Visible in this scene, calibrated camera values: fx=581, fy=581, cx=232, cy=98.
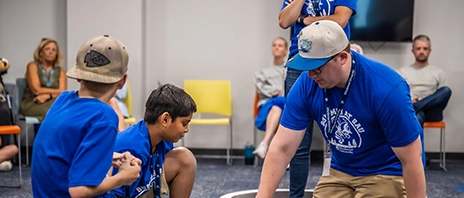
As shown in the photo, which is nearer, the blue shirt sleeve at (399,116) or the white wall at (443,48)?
the blue shirt sleeve at (399,116)

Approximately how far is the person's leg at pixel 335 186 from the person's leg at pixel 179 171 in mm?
579

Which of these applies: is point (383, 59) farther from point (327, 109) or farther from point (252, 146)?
point (327, 109)

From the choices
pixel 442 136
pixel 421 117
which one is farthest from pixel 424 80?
pixel 442 136

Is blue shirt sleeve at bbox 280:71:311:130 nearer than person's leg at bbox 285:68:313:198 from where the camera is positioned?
Yes

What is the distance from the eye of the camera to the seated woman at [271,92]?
16.9ft

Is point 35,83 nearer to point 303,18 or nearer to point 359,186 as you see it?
point 303,18

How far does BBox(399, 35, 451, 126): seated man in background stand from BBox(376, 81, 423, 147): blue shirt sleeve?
3354 mm

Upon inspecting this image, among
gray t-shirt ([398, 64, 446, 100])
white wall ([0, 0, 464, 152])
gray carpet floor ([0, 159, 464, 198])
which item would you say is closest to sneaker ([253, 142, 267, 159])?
gray carpet floor ([0, 159, 464, 198])

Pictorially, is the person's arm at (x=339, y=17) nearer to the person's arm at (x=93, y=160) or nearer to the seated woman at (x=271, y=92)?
the person's arm at (x=93, y=160)

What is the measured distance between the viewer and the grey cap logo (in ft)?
5.61

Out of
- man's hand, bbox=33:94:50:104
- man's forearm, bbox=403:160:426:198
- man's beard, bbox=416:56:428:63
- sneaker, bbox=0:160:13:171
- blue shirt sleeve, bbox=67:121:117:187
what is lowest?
sneaker, bbox=0:160:13:171

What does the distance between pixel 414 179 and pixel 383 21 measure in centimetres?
380

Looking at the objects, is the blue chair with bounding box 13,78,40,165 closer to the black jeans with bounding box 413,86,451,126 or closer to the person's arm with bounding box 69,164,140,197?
the black jeans with bounding box 413,86,451,126

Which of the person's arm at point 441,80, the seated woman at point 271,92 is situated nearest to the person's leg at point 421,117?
the person's arm at point 441,80
